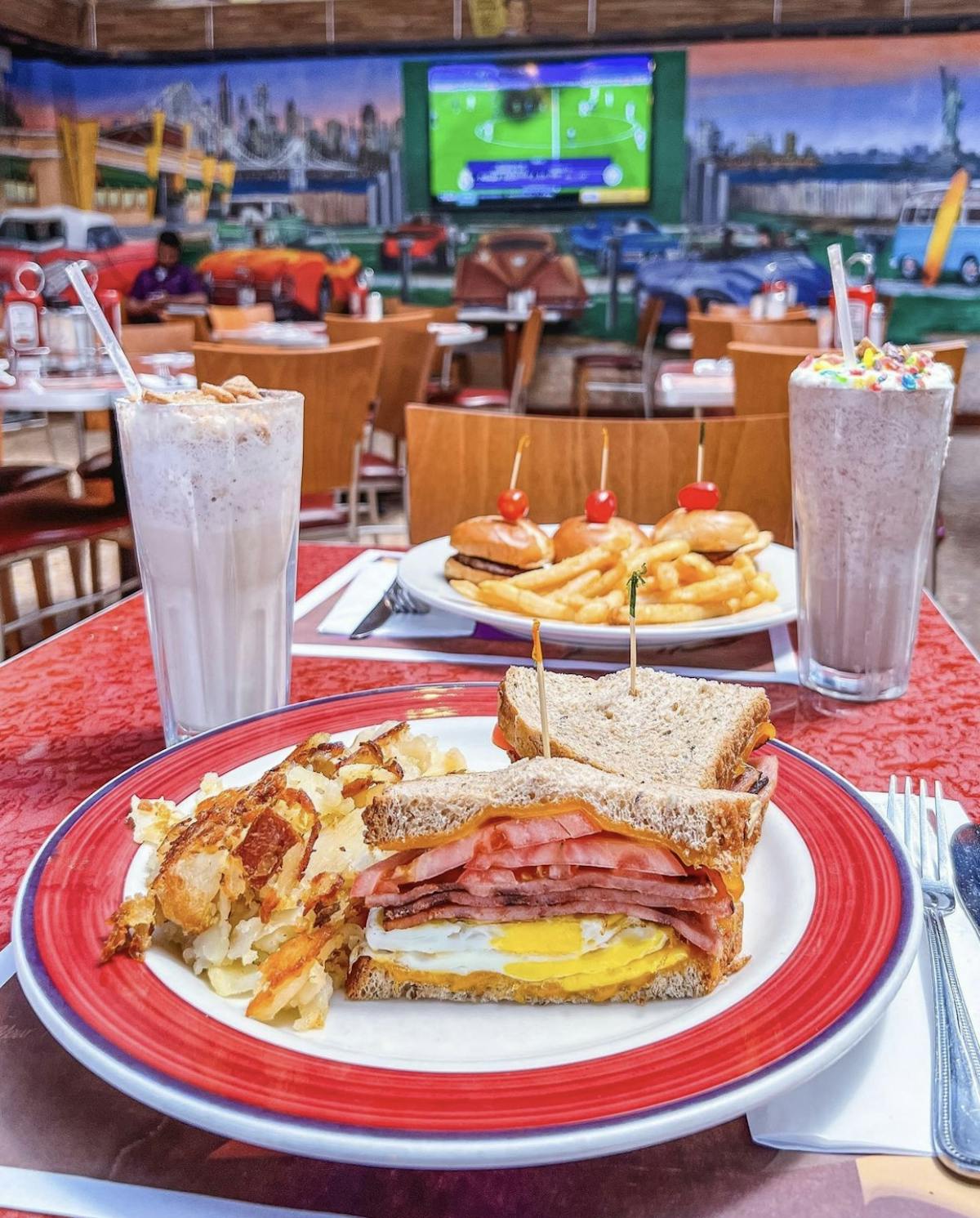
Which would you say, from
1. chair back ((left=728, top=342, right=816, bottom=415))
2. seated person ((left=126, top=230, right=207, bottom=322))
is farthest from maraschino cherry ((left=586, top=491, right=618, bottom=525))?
seated person ((left=126, top=230, right=207, bottom=322))

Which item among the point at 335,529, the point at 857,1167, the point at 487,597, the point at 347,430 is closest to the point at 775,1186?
the point at 857,1167

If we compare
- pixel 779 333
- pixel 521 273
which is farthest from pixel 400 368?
pixel 521 273

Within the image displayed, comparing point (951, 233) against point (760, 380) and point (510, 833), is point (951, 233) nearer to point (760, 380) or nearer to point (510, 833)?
point (760, 380)

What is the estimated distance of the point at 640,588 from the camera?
117cm

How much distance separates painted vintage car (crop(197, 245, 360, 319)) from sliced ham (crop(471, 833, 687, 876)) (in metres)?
9.78

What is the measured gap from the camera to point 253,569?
92 cm

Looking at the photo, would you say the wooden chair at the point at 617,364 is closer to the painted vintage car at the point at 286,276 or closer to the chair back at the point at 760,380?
the painted vintage car at the point at 286,276

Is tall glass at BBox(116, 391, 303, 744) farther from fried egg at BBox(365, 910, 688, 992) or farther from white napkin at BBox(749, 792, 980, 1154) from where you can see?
white napkin at BBox(749, 792, 980, 1154)

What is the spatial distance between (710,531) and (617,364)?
Result: 24.6 ft

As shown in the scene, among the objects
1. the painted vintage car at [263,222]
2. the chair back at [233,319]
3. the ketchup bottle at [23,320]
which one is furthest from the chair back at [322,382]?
the painted vintage car at [263,222]

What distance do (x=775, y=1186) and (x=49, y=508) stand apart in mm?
2849

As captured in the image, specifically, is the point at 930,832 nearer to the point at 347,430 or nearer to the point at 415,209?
the point at 347,430

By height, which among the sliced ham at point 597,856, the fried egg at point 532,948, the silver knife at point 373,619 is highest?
the sliced ham at point 597,856

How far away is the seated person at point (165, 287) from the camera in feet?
→ 32.7
